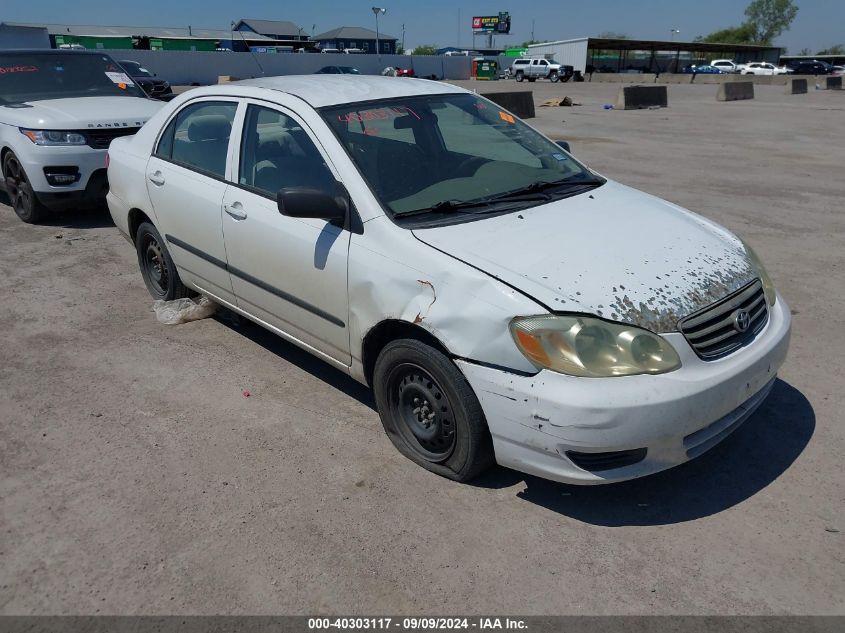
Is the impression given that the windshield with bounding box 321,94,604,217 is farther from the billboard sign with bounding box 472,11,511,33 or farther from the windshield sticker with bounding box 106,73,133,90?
the billboard sign with bounding box 472,11,511,33

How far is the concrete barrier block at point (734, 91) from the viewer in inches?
1153

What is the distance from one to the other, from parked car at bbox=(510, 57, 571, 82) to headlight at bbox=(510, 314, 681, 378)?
54303 millimetres

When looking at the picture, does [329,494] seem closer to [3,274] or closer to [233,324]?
[233,324]

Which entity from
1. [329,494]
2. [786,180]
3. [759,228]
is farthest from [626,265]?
[786,180]

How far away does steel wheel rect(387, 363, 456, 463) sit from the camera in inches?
120

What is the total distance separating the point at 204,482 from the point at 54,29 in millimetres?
85354

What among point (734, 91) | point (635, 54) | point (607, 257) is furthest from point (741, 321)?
point (635, 54)

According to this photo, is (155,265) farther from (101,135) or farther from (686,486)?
(686,486)

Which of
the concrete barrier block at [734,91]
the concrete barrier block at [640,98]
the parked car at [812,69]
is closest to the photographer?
the concrete barrier block at [640,98]

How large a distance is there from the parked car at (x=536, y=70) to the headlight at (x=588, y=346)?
5430 centimetres

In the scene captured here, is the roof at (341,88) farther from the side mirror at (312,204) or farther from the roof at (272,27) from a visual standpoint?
the roof at (272,27)

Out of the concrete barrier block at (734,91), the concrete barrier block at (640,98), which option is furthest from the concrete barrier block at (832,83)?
the concrete barrier block at (640,98)

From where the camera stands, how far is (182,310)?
5059mm

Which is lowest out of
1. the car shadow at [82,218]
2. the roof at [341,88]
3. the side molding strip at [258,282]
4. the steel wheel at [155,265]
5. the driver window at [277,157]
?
the car shadow at [82,218]
